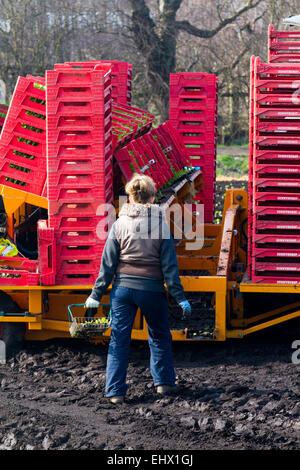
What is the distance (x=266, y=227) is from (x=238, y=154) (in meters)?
17.4

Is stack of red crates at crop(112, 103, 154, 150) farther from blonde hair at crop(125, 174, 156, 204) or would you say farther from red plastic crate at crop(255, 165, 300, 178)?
blonde hair at crop(125, 174, 156, 204)

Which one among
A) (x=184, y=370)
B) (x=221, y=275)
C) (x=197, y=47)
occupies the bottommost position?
(x=184, y=370)

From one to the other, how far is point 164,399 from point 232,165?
16.7 m

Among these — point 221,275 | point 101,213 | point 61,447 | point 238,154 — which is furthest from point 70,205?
point 238,154

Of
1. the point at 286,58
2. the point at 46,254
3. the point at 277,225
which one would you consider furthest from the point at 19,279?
the point at 286,58

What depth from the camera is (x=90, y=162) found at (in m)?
6.79

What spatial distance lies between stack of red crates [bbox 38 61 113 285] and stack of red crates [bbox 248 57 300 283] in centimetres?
134

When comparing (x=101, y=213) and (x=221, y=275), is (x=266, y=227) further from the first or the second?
(x=101, y=213)

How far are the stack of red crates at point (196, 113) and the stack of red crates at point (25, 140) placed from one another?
344 centimetres

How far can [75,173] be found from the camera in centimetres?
677

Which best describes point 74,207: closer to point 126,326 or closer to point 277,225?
point 126,326

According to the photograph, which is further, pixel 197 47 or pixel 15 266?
pixel 197 47
